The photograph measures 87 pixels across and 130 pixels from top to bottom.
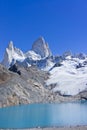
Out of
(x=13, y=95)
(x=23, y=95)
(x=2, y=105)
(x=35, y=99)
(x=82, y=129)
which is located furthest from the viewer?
(x=35, y=99)

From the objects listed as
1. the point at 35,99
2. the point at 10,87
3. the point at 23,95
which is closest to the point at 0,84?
the point at 10,87

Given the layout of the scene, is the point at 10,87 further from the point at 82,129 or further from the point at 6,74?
the point at 82,129

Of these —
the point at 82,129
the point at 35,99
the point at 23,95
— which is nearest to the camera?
the point at 82,129

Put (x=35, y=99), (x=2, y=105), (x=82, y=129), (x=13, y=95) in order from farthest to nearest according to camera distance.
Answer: (x=35, y=99) → (x=13, y=95) → (x=2, y=105) → (x=82, y=129)

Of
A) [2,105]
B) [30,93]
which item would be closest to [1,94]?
[2,105]

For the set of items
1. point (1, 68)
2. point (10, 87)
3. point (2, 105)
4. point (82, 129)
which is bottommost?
point (82, 129)

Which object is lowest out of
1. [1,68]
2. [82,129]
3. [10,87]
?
[82,129]

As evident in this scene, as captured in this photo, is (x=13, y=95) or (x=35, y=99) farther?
(x=35, y=99)

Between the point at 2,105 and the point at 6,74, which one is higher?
the point at 6,74

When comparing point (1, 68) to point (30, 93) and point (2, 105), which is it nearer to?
point (30, 93)

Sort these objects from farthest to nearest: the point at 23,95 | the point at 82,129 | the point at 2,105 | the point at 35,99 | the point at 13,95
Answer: the point at 35,99, the point at 23,95, the point at 13,95, the point at 2,105, the point at 82,129
